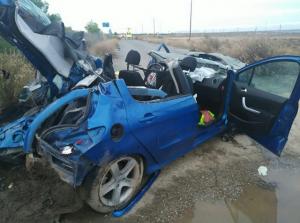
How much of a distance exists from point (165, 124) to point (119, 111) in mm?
736

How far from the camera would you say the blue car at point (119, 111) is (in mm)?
3016

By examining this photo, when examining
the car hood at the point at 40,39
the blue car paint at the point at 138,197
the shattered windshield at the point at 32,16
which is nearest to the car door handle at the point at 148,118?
the blue car paint at the point at 138,197

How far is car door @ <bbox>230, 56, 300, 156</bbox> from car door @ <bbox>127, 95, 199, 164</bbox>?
1.12 m

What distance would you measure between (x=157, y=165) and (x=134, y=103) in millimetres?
910

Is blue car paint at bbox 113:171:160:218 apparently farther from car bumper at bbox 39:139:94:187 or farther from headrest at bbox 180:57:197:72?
headrest at bbox 180:57:197:72

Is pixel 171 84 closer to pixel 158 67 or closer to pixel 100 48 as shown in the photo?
pixel 158 67

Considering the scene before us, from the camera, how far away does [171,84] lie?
4160 mm

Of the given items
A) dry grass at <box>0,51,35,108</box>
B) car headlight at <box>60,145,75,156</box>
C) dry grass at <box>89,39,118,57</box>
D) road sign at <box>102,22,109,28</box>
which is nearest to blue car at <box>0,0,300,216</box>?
car headlight at <box>60,145,75,156</box>

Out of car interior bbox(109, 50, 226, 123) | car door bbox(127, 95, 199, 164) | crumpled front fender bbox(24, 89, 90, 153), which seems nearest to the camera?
crumpled front fender bbox(24, 89, 90, 153)

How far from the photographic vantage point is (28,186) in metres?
3.77

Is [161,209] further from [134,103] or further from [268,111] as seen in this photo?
[268,111]

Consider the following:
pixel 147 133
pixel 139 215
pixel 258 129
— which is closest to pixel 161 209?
pixel 139 215

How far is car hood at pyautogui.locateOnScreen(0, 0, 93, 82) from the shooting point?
363 centimetres

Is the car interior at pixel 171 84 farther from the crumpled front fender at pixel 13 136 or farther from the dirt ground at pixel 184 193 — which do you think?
the crumpled front fender at pixel 13 136
